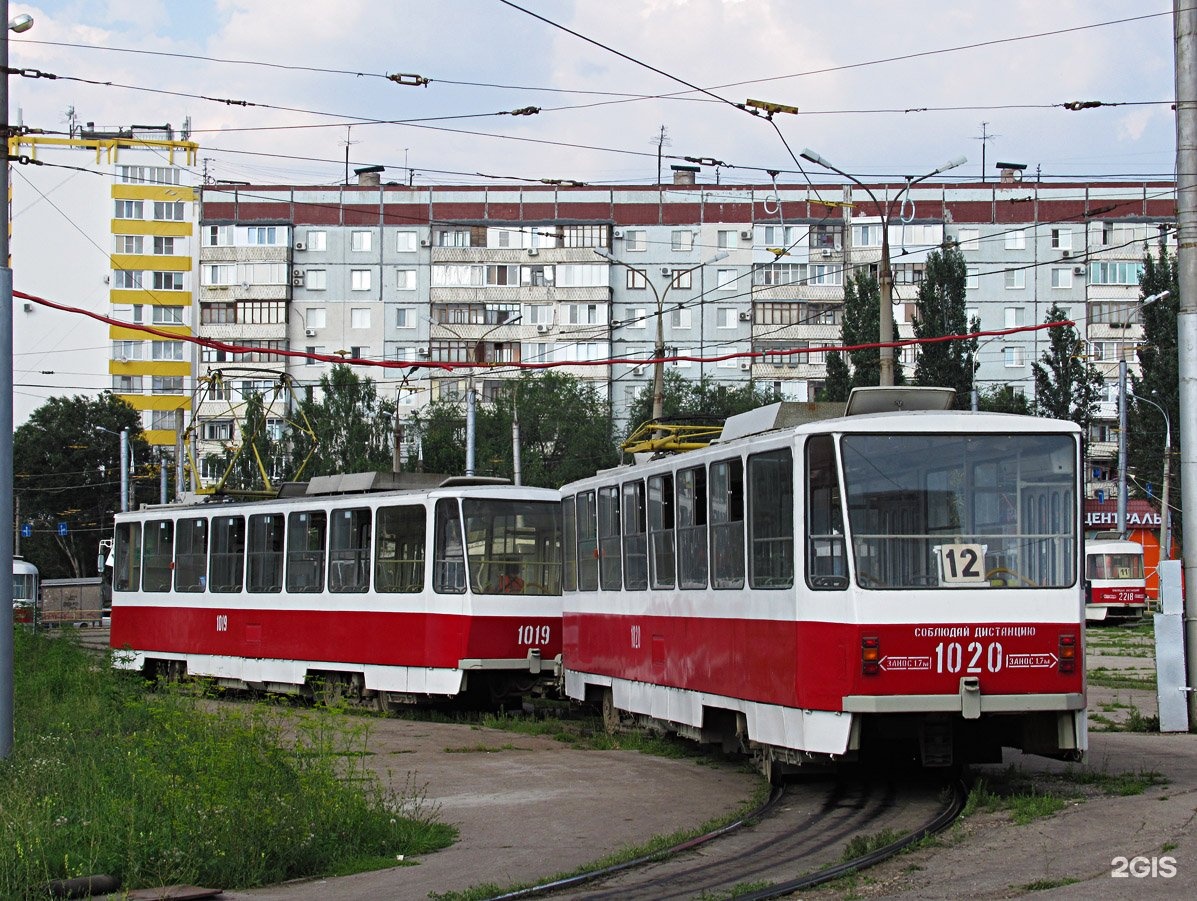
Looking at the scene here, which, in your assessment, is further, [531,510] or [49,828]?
[531,510]

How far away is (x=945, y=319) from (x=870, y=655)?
49536mm

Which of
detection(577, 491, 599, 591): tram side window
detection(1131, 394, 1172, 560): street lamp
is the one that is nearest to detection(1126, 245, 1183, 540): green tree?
detection(1131, 394, 1172, 560): street lamp

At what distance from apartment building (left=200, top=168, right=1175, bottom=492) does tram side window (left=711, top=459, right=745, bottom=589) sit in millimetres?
61716

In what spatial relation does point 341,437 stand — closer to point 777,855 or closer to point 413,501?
point 413,501

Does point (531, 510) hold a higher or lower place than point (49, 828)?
higher

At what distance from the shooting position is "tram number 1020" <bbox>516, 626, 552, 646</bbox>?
19406mm

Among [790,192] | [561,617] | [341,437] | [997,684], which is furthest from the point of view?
[790,192]

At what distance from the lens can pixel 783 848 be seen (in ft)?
32.2

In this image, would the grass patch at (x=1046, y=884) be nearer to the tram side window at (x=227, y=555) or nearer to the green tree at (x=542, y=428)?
the tram side window at (x=227, y=555)

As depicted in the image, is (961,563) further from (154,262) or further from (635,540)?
(154,262)

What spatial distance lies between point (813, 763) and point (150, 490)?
2695 inches

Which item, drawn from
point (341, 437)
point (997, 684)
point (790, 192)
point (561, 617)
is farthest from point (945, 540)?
point (790, 192)

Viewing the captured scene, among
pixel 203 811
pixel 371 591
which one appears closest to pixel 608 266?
pixel 371 591

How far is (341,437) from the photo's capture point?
72.3m
